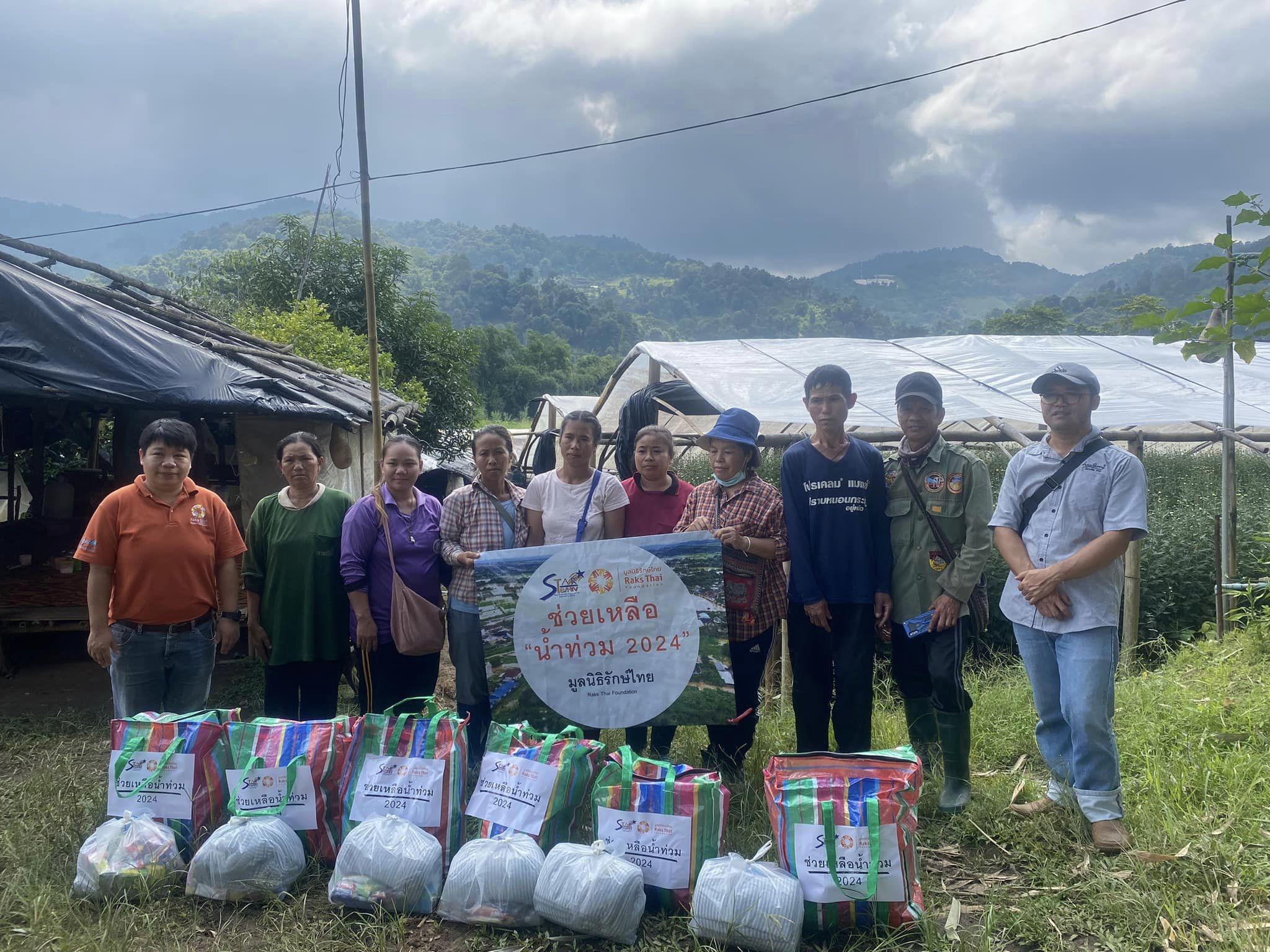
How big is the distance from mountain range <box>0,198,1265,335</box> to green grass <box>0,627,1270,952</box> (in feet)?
80.9

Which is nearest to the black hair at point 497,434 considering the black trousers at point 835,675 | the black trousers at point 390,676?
the black trousers at point 390,676

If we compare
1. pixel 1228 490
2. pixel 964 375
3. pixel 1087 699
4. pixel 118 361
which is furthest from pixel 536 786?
pixel 964 375

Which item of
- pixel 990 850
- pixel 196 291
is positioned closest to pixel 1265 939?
pixel 990 850

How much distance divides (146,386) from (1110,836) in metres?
5.81

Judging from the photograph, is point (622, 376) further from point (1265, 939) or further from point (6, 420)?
point (1265, 939)

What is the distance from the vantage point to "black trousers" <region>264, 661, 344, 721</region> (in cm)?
376

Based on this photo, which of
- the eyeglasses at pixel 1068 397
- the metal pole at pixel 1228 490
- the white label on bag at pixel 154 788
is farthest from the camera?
the metal pole at pixel 1228 490

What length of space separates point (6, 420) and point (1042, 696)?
910cm

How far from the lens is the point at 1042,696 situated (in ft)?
10.9

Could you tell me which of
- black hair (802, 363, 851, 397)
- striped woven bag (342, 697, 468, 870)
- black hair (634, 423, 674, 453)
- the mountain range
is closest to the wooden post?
black hair (802, 363, 851, 397)

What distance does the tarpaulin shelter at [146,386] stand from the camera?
5.39 metres

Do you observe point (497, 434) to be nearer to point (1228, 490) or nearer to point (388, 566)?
point (388, 566)

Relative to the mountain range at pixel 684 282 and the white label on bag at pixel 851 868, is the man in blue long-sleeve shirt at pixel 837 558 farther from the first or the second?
the mountain range at pixel 684 282

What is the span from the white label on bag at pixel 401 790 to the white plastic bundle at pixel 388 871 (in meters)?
0.12
